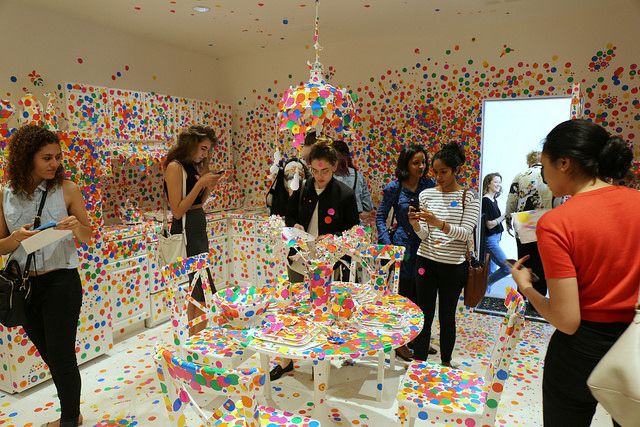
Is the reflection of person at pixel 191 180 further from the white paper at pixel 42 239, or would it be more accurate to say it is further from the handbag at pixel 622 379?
the handbag at pixel 622 379

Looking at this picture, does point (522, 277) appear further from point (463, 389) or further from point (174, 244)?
point (174, 244)

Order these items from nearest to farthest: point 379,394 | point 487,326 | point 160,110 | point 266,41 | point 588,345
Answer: point 588,345
point 379,394
point 487,326
point 160,110
point 266,41

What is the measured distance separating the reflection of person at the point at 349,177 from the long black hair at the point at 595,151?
7.52 feet

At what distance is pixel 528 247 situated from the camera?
12.3 feet

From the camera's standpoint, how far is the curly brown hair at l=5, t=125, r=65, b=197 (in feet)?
6.54

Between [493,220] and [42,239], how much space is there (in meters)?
3.70

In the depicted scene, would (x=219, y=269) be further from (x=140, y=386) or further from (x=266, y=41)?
(x=266, y=41)

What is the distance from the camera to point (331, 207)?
2.54m

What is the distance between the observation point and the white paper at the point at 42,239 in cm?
190

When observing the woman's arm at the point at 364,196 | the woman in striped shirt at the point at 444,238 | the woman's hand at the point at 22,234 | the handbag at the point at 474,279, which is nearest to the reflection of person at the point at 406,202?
the woman in striped shirt at the point at 444,238

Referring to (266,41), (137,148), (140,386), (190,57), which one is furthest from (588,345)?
(190,57)

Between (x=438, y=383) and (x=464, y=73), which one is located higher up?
(x=464, y=73)

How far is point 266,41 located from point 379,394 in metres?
3.58

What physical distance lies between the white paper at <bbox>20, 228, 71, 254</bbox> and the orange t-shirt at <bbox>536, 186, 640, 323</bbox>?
6.79ft
